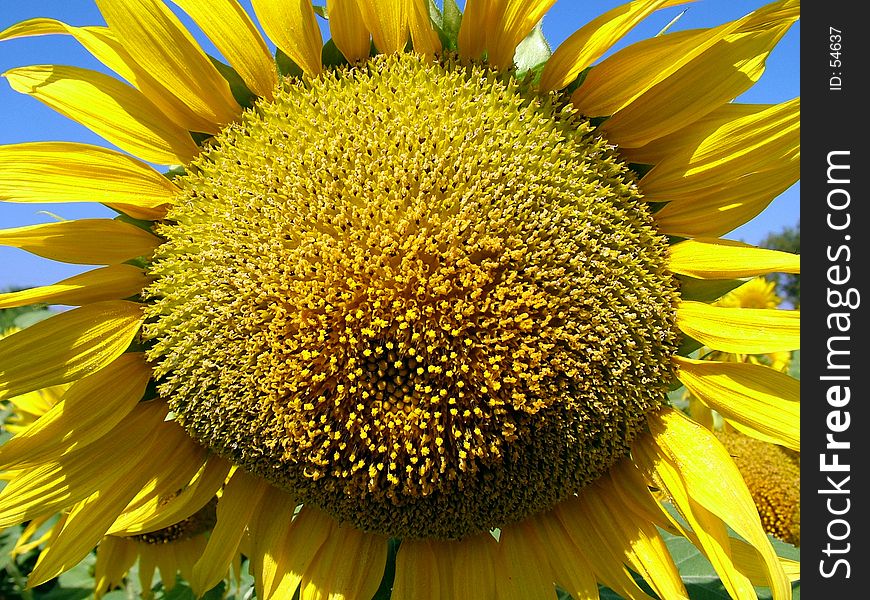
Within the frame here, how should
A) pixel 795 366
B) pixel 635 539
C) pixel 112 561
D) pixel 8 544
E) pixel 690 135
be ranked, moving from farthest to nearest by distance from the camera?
pixel 795 366 → pixel 8 544 → pixel 112 561 → pixel 635 539 → pixel 690 135

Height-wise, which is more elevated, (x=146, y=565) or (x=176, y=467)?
(x=176, y=467)

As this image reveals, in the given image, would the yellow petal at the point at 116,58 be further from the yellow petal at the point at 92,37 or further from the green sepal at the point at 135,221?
the green sepal at the point at 135,221

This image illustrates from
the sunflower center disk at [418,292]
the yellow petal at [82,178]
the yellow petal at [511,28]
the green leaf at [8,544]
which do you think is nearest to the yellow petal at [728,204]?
the sunflower center disk at [418,292]

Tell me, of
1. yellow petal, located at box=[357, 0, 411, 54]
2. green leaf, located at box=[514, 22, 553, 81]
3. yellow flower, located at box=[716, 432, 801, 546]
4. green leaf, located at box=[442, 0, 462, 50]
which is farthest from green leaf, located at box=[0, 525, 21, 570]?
yellow flower, located at box=[716, 432, 801, 546]

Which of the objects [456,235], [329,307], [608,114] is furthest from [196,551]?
[608,114]

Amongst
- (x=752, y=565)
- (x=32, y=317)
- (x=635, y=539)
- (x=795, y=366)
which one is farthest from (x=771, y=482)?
(x=32, y=317)

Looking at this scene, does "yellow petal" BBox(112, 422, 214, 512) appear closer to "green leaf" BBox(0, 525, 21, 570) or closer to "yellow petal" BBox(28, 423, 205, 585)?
"yellow petal" BBox(28, 423, 205, 585)

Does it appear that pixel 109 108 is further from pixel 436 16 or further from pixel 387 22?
pixel 436 16
